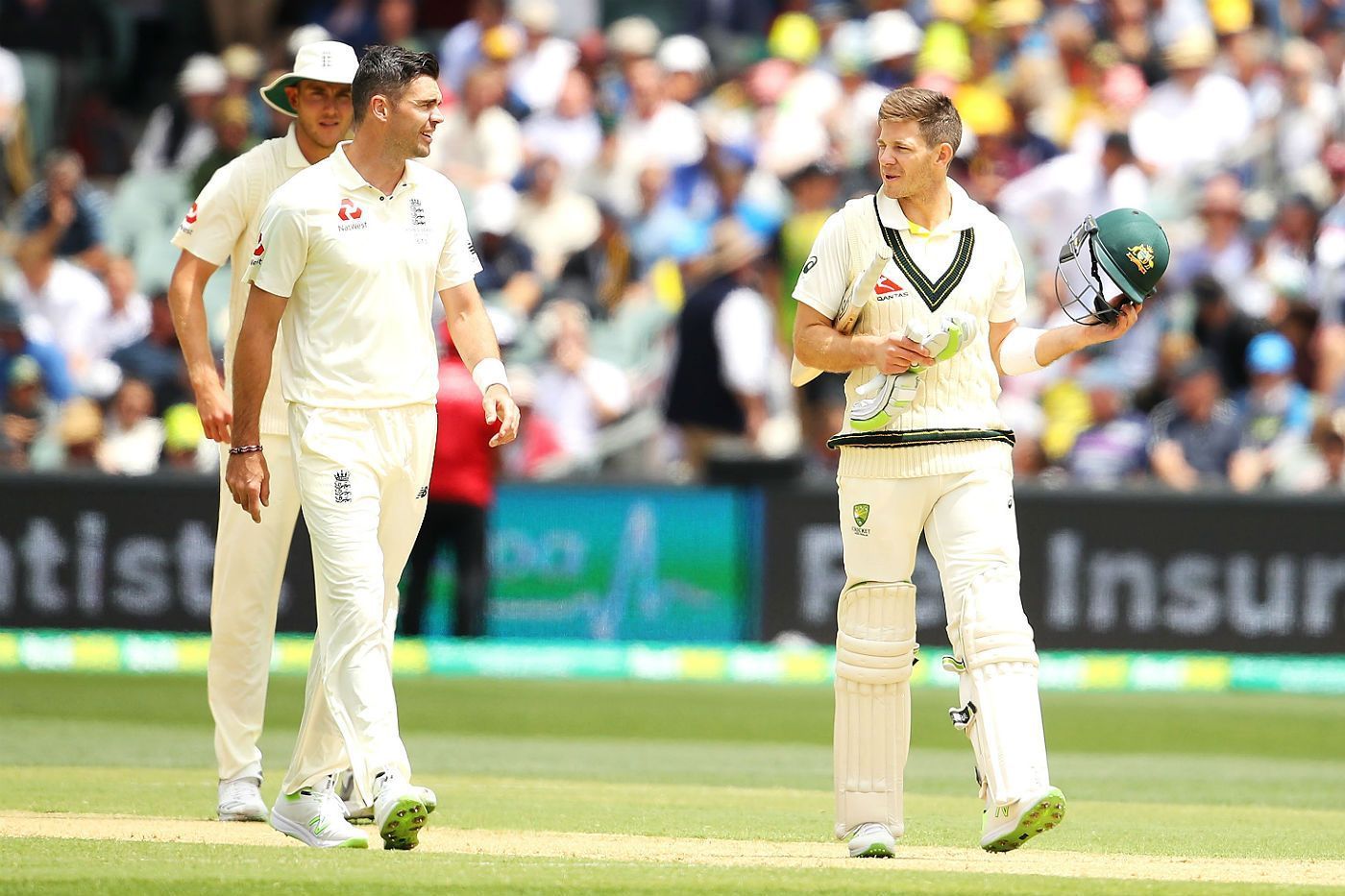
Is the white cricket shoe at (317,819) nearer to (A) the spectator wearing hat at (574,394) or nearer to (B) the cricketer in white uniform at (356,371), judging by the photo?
(B) the cricketer in white uniform at (356,371)

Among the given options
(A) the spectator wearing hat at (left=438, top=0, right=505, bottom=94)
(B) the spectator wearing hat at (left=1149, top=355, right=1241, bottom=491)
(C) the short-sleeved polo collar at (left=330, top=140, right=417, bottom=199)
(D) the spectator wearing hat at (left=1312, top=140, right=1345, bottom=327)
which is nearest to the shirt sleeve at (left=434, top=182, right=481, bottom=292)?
(C) the short-sleeved polo collar at (left=330, top=140, right=417, bottom=199)

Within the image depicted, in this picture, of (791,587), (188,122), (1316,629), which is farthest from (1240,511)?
(188,122)

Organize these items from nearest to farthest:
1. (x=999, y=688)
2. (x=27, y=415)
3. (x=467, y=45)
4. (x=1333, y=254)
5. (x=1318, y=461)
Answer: (x=999, y=688) < (x=1318, y=461) < (x=27, y=415) < (x=1333, y=254) < (x=467, y=45)

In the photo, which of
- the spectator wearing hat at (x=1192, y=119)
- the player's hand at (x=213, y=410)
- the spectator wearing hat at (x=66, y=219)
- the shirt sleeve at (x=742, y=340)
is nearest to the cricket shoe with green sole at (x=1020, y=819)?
the player's hand at (x=213, y=410)

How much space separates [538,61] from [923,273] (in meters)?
12.4

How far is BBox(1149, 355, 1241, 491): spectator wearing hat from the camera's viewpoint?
1459cm

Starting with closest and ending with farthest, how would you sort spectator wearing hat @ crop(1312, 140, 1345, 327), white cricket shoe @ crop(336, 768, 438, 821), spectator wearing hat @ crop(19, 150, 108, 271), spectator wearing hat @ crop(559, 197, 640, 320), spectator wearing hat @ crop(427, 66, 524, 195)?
white cricket shoe @ crop(336, 768, 438, 821), spectator wearing hat @ crop(1312, 140, 1345, 327), spectator wearing hat @ crop(559, 197, 640, 320), spectator wearing hat @ crop(19, 150, 108, 271), spectator wearing hat @ crop(427, 66, 524, 195)

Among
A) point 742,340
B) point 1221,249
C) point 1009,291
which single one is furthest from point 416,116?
point 1221,249

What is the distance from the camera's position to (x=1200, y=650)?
13.7m

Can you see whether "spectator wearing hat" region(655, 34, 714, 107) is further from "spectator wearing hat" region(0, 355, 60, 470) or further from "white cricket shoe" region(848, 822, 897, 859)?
"white cricket shoe" region(848, 822, 897, 859)

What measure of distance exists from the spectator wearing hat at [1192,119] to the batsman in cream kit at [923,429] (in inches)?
436

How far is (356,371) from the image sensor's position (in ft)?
21.9

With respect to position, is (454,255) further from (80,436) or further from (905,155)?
(80,436)

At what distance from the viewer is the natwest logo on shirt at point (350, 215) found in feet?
21.9
